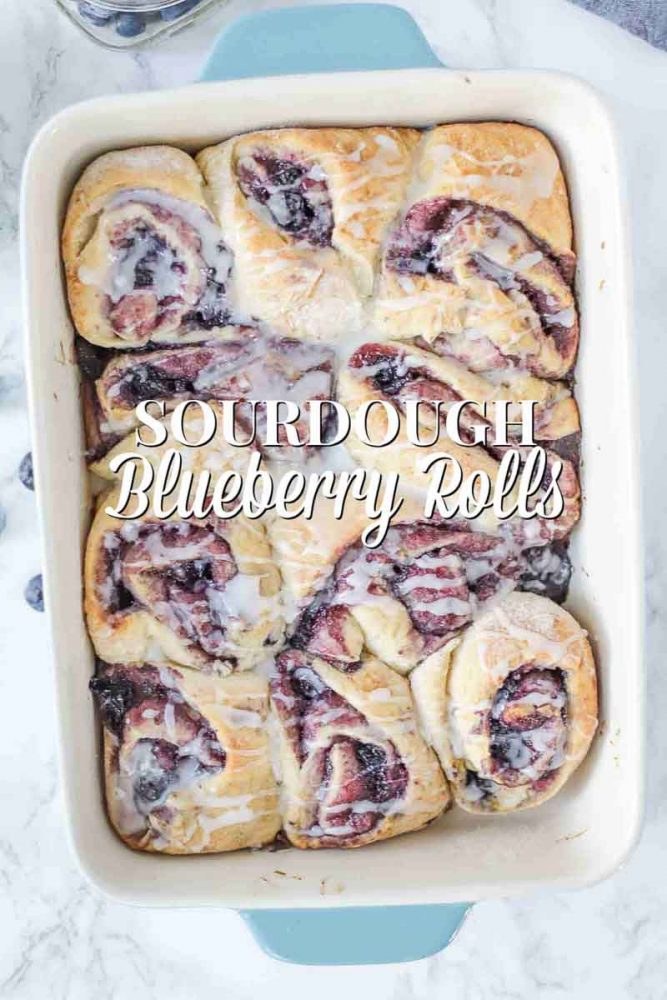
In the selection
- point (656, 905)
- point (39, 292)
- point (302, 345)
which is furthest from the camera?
point (656, 905)

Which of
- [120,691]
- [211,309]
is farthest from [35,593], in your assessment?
[211,309]

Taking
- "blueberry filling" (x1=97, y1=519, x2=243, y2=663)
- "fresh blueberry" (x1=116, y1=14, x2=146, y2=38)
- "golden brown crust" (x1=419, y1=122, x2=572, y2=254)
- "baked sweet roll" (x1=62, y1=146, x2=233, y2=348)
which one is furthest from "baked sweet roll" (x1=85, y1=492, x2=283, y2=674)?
"fresh blueberry" (x1=116, y1=14, x2=146, y2=38)

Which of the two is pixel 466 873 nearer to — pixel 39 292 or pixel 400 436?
pixel 400 436

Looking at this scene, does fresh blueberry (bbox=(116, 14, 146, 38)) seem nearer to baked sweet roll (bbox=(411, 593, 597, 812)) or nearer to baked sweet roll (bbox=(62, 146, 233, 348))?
baked sweet roll (bbox=(62, 146, 233, 348))

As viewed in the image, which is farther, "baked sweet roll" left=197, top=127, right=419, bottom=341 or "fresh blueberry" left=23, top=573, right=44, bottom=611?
"fresh blueberry" left=23, top=573, right=44, bottom=611

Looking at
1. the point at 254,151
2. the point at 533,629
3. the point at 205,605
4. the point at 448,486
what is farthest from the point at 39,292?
the point at 533,629

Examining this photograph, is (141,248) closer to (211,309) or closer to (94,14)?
(211,309)
